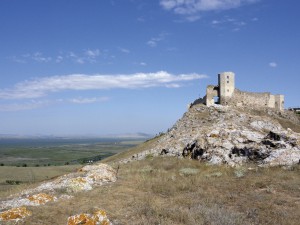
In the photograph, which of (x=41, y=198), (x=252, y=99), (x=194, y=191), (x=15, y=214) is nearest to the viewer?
(x=15, y=214)

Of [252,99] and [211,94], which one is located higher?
[211,94]

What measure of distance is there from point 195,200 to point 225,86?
3524 centimetres

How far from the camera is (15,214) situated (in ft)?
37.7

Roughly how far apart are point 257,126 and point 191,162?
56.1 ft

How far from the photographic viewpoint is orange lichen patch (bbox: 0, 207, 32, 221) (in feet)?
37.1

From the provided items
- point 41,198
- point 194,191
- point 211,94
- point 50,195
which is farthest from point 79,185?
point 211,94

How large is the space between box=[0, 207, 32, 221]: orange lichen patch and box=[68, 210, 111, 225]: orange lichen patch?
1.82 m

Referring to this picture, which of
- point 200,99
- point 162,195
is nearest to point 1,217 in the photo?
point 162,195

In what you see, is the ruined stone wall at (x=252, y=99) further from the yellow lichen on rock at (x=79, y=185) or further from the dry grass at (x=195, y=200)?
the yellow lichen on rock at (x=79, y=185)

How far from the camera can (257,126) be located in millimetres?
37406

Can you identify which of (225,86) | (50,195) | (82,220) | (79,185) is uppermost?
(225,86)

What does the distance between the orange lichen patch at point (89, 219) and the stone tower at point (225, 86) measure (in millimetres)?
37879

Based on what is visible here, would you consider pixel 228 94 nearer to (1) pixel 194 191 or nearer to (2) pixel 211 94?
(2) pixel 211 94

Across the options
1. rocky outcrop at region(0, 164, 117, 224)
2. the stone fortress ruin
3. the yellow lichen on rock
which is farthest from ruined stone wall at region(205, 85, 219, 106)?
the yellow lichen on rock
